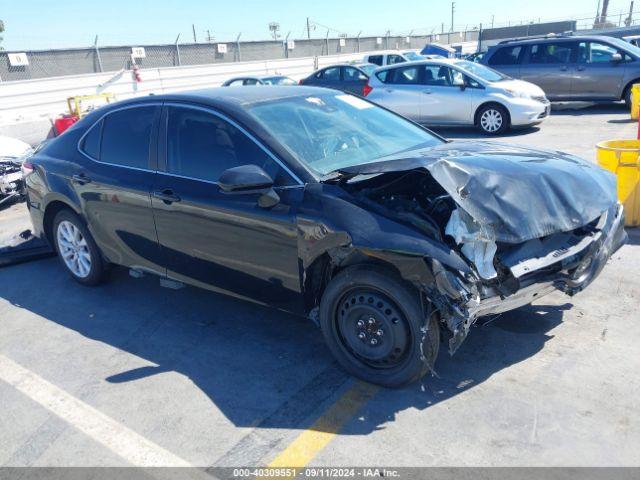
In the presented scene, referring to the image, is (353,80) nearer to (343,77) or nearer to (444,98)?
(343,77)

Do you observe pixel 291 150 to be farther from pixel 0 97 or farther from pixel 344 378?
pixel 0 97

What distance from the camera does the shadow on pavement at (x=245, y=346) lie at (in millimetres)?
3389

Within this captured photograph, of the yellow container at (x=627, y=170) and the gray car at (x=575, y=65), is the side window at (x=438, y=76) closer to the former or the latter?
the gray car at (x=575, y=65)

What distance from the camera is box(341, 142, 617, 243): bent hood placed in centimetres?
320

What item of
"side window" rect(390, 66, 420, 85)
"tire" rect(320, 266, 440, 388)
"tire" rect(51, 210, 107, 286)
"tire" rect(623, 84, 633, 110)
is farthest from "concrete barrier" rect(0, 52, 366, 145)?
"tire" rect(320, 266, 440, 388)

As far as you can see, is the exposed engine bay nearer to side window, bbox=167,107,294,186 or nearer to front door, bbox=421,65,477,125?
side window, bbox=167,107,294,186

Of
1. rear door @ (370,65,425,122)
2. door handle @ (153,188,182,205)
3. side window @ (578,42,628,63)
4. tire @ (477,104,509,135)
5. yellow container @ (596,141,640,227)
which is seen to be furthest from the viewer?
side window @ (578,42,628,63)

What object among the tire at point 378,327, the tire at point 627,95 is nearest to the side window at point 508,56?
the tire at point 627,95

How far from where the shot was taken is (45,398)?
3.67 metres

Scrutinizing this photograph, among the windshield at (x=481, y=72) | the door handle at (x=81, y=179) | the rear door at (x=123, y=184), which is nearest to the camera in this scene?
the rear door at (x=123, y=184)

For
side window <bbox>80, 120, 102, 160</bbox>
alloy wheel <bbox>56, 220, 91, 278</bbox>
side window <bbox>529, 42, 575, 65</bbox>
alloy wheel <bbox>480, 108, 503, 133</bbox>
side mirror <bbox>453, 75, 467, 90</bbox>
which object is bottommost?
alloy wheel <bbox>480, 108, 503, 133</bbox>

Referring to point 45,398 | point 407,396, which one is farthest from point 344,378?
point 45,398

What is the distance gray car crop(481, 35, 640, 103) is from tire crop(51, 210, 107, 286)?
→ 41.5 feet

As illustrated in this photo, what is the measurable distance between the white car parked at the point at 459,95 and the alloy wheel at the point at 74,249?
8.97 metres
